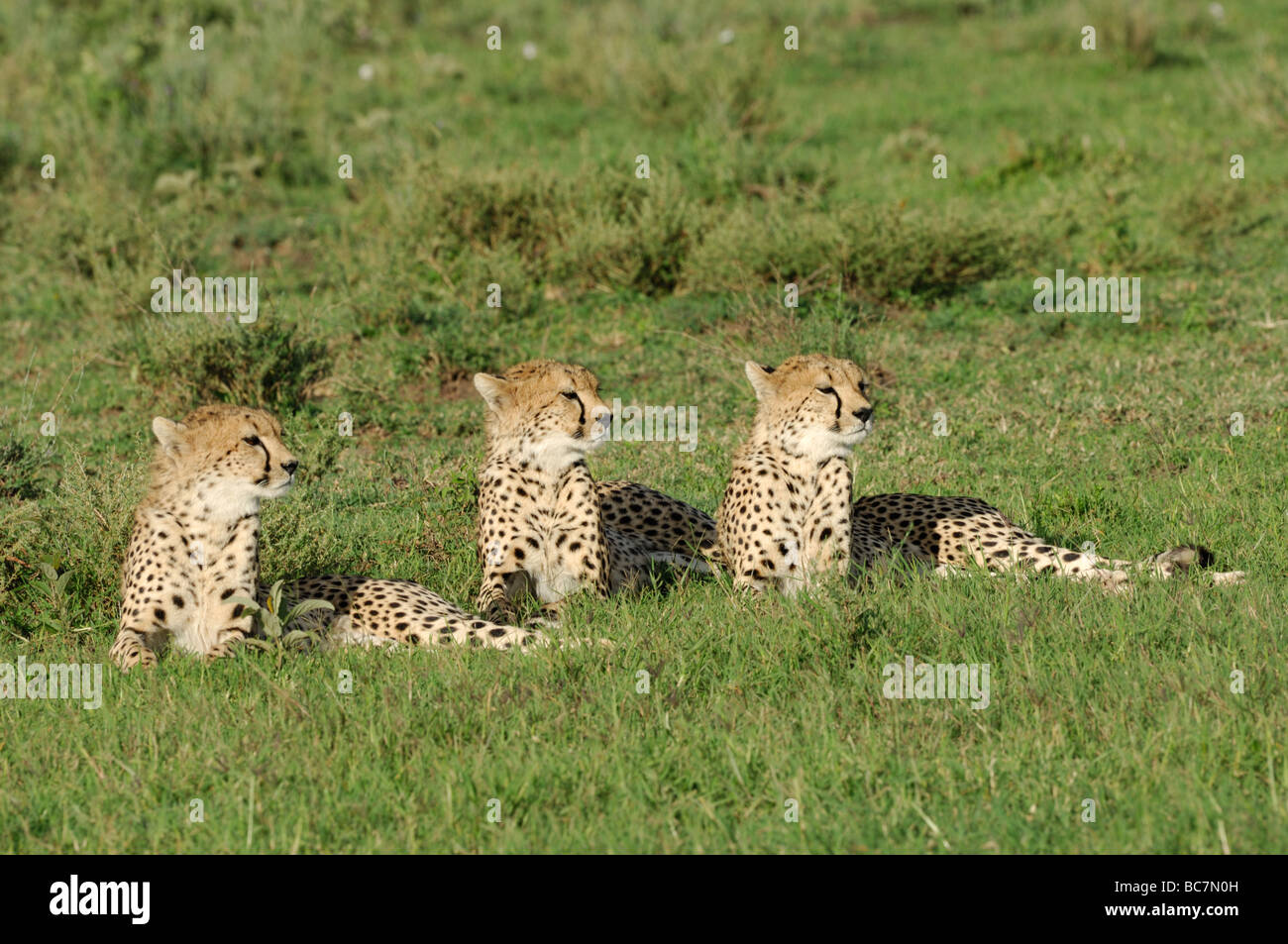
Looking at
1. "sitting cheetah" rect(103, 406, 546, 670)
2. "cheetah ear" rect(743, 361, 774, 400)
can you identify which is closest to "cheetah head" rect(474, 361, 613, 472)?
"cheetah ear" rect(743, 361, 774, 400)

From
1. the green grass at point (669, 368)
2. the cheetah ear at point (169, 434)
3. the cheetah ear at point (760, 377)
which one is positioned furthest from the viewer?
the cheetah ear at point (760, 377)

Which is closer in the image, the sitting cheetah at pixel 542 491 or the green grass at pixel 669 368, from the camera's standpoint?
the green grass at pixel 669 368

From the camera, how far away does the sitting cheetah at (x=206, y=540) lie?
541cm

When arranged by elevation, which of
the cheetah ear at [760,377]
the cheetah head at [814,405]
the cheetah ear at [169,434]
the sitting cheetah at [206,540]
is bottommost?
the sitting cheetah at [206,540]

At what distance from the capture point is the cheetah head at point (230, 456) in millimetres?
5406

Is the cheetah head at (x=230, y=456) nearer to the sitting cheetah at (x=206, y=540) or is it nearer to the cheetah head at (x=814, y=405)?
the sitting cheetah at (x=206, y=540)

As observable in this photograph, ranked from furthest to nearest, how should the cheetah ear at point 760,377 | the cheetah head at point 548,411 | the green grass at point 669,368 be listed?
the cheetah ear at point 760,377 < the cheetah head at point 548,411 < the green grass at point 669,368

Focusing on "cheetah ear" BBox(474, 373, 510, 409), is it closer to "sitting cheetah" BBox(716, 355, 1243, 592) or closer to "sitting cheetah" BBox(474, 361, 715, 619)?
"sitting cheetah" BBox(474, 361, 715, 619)

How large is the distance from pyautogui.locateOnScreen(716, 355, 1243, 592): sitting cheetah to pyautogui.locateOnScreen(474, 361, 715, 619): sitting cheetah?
0.57 meters

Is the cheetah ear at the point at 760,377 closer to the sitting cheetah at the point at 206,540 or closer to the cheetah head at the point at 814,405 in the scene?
the cheetah head at the point at 814,405

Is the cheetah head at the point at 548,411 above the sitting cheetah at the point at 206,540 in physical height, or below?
above

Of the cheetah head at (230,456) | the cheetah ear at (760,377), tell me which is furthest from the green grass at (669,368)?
the cheetah ear at (760,377)

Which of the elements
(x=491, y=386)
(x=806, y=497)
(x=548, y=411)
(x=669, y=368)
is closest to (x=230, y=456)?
(x=491, y=386)

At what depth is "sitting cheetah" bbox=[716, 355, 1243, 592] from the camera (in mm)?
5953
